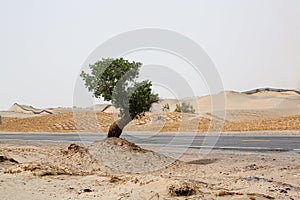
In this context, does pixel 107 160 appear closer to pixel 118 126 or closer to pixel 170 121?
pixel 118 126

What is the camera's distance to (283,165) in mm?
12477

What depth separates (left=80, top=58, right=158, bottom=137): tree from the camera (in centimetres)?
1433

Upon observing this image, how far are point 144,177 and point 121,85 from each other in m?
5.58

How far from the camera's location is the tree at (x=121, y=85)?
47.0ft

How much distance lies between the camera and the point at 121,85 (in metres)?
14.4

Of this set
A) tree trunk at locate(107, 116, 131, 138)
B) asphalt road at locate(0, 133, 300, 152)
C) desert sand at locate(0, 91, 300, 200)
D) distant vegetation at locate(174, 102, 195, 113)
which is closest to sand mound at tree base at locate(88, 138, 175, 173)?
desert sand at locate(0, 91, 300, 200)

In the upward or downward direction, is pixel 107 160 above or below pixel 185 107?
below

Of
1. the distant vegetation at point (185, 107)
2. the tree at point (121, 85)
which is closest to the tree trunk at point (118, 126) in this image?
the tree at point (121, 85)

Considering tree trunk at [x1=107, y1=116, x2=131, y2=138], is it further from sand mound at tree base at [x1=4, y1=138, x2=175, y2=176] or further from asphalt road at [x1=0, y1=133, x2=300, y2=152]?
asphalt road at [x1=0, y1=133, x2=300, y2=152]

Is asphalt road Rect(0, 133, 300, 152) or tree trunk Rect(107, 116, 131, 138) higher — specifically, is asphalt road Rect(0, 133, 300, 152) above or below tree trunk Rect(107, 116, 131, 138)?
below

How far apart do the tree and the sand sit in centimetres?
128

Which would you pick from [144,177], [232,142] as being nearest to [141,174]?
[144,177]

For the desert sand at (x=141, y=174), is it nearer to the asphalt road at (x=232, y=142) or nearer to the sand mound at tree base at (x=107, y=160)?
the sand mound at tree base at (x=107, y=160)

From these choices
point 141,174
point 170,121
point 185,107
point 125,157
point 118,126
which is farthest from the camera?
point 170,121
